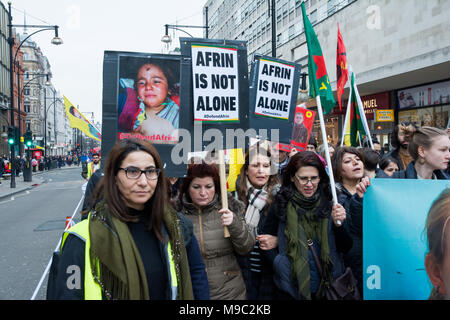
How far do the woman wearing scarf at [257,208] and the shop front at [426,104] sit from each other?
12.6 metres

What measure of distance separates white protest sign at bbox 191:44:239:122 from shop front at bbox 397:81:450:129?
12.8m

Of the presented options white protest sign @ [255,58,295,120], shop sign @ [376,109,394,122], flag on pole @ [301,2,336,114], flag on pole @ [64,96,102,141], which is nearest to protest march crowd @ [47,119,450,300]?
white protest sign @ [255,58,295,120]

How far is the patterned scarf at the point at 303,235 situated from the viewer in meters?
2.45

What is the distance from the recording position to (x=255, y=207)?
10.1 feet

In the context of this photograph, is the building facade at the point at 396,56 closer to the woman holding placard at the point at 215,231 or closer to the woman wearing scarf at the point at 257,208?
the woman wearing scarf at the point at 257,208

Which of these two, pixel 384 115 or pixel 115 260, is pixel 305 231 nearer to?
pixel 115 260

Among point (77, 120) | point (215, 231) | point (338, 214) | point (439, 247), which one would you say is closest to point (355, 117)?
point (338, 214)

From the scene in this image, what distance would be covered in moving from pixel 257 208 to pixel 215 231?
22.2 inches

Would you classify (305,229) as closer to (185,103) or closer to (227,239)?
(227,239)

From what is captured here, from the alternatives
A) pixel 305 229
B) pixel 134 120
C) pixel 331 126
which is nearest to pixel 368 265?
pixel 305 229

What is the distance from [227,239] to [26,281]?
3882 mm

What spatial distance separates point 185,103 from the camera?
3.14 m

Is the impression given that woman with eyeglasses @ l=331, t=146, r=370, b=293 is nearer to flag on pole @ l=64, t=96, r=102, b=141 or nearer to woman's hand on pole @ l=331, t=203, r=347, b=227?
woman's hand on pole @ l=331, t=203, r=347, b=227

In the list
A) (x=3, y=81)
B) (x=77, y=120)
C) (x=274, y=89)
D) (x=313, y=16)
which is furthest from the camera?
(x=3, y=81)
